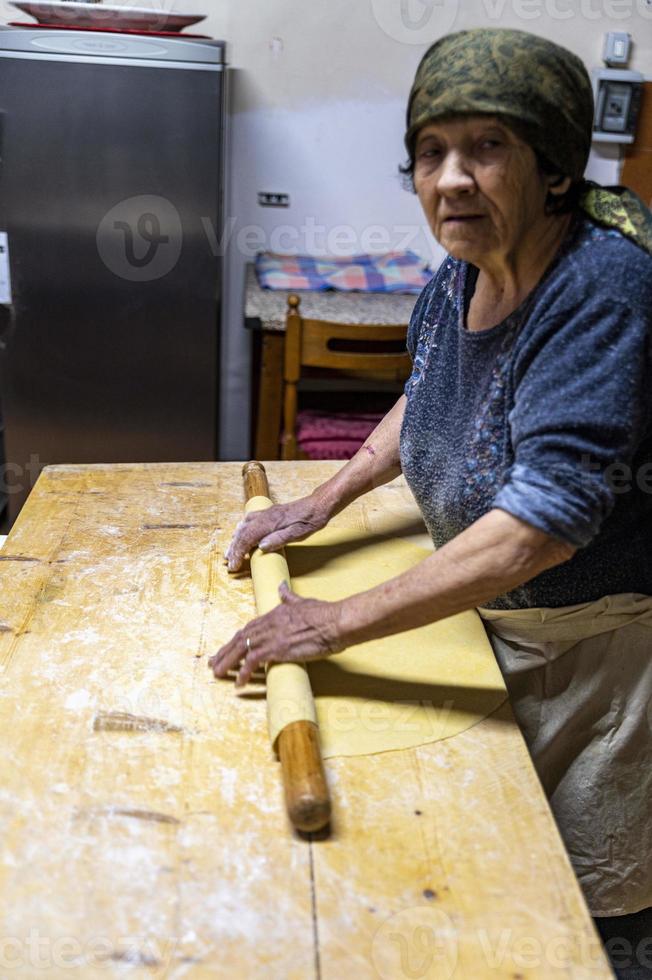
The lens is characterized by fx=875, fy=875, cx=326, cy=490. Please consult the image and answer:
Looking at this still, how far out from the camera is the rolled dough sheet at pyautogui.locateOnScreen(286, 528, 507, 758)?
100 centimetres

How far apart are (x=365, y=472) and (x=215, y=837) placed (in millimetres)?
706

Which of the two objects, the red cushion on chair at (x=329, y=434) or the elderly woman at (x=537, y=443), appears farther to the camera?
the red cushion on chair at (x=329, y=434)

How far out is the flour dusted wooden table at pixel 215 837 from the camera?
744mm

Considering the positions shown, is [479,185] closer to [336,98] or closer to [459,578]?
[459,578]

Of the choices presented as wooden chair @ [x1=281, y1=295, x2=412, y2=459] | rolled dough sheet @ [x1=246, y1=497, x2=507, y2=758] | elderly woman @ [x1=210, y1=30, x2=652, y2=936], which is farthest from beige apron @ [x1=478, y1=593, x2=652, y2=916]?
wooden chair @ [x1=281, y1=295, x2=412, y2=459]

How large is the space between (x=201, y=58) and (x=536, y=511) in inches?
81.7

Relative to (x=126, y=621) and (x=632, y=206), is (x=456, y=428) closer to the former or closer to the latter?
(x=632, y=206)

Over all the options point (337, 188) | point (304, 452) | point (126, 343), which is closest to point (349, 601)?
point (304, 452)

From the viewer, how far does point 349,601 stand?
1.06 meters

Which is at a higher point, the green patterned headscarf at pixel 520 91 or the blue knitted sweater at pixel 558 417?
the green patterned headscarf at pixel 520 91

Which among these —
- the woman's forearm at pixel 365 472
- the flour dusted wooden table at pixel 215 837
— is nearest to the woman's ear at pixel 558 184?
the woman's forearm at pixel 365 472

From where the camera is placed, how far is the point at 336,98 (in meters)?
3.10

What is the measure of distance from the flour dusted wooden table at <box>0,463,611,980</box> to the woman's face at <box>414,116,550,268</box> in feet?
1.84

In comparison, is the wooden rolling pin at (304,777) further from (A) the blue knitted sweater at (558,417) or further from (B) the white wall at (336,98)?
(B) the white wall at (336,98)
